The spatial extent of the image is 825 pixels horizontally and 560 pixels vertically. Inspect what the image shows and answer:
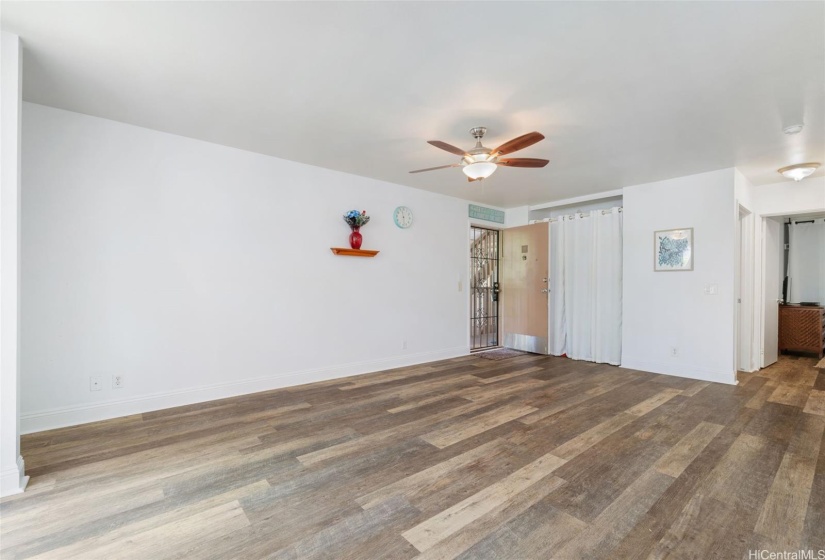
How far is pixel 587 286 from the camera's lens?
5594 millimetres

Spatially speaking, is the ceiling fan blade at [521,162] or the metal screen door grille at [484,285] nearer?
the ceiling fan blade at [521,162]

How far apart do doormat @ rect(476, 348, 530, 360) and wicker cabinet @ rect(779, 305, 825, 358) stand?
432 cm

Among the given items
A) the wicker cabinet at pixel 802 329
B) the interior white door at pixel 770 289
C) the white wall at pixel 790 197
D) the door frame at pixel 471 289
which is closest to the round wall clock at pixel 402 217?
the door frame at pixel 471 289

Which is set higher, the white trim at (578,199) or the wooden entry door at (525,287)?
the white trim at (578,199)

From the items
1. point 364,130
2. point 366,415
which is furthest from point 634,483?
point 364,130

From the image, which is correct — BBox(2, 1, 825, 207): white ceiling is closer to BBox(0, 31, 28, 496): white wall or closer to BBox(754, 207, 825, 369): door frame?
BBox(0, 31, 28, 496): white wall

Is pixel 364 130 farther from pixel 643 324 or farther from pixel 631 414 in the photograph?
pixel 643 324

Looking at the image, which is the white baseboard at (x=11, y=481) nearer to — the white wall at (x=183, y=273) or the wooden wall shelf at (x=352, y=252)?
the white wall at (x=183, y=273)

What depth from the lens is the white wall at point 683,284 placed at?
4.23 m

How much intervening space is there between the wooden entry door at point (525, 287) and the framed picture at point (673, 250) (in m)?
1.53

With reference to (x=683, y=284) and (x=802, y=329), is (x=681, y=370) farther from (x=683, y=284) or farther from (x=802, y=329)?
(x=802, y=329)

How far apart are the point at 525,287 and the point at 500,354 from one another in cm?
125

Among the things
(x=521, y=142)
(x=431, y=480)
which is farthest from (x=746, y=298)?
(x=431, y=480)

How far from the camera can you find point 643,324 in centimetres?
491
